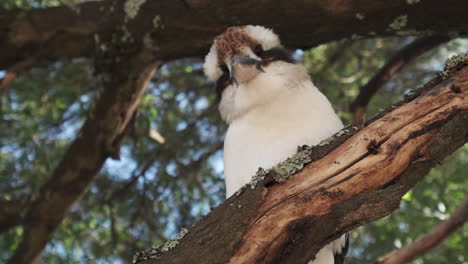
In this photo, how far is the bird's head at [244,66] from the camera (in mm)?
2512

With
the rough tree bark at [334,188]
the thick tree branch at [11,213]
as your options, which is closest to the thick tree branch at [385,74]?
the rough tree bark at [334,188]

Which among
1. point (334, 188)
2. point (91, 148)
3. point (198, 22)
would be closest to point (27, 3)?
point (91, 148)

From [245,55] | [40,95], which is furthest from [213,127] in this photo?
[245,55]

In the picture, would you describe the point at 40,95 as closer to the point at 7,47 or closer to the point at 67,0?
the point at 67,0

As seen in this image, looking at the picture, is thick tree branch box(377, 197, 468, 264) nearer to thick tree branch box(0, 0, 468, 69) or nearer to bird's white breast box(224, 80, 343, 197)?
bird's white breast box(224, 80, 343, 197)

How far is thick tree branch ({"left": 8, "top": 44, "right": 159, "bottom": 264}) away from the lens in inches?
138

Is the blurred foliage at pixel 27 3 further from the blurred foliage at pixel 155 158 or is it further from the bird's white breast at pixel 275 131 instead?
the bird's white breast at pixel 275 131

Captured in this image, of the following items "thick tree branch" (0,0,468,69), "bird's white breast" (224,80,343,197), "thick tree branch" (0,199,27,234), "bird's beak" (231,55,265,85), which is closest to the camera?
"bird's white breast" (224,80,343,197)

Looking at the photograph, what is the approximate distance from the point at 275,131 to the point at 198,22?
1.07 m

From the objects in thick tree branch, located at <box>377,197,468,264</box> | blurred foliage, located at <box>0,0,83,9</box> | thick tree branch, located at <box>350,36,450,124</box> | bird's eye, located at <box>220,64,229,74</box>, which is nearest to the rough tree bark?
thick tree branch, located at <box>377,197,468,264</box>

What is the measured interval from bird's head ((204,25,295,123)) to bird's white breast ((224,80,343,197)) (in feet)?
0.24

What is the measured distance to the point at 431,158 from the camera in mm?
1963

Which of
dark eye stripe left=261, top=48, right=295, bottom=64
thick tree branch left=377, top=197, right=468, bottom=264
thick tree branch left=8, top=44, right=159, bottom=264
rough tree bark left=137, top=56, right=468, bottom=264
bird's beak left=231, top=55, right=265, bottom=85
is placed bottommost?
thick tree branch left=377, top=197, right=468, bottom=264

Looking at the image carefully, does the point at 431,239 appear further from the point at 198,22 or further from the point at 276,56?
the point at 198,22
